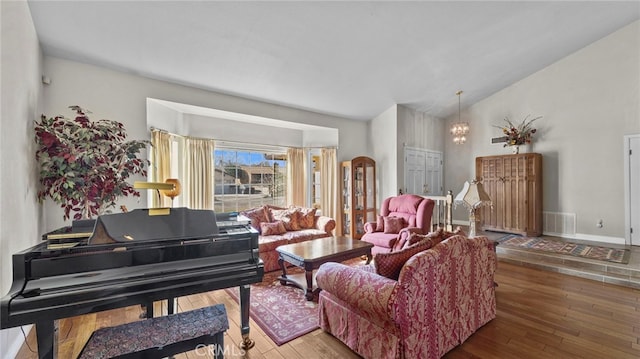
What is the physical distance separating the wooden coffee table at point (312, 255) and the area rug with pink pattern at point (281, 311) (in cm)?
11

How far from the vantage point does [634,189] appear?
4.82 meters

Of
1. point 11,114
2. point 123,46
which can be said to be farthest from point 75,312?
point 123,46

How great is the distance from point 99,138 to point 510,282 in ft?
16.6

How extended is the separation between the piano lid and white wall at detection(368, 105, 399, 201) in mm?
4554

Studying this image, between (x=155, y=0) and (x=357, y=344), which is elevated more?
(x=155, y=0)

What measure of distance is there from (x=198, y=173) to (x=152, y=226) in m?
2.81

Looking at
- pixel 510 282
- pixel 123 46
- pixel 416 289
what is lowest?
pixel 510 282

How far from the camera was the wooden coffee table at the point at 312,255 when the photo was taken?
3004 mm

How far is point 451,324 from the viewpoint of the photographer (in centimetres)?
208

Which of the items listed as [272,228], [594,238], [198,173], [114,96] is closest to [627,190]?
[594,238]

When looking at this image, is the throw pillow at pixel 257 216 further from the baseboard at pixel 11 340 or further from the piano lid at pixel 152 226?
the baseboard at pixel 11 340

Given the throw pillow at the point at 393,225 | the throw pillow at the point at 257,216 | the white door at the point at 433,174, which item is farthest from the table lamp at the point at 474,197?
the white door at the point at 433,174

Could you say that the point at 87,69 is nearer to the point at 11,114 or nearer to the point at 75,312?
the point at 11,114

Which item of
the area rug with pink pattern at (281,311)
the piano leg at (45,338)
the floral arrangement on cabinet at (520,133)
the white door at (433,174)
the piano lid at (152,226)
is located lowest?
the area rug with pink pattern at (281,311)
